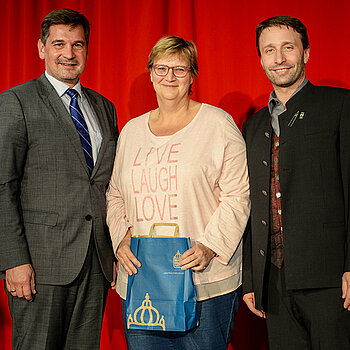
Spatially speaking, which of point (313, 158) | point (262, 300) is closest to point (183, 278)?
point (262, 300)

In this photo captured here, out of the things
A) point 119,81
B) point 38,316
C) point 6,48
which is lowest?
point 38,316

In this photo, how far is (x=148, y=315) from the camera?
174 centimetres

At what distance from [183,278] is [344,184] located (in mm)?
686

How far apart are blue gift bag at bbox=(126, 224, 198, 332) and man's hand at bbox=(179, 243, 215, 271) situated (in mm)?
17

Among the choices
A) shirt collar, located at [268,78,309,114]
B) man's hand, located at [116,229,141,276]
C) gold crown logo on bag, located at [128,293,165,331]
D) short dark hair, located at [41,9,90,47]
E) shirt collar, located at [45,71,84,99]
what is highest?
short dark hair, located at [41,9,90,47]

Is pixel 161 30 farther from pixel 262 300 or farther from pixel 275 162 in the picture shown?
pixel 262 300

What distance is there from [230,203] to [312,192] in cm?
31

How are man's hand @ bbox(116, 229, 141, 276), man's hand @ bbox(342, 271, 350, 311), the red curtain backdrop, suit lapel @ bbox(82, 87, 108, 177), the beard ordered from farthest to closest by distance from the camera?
the red curtain backdrop
suit lapel @ bbox(82, 87, 108, 177)
the beard
man's hand @ bbox(116, 229, 141, 276)
man's hand @ bbox(342, 271, 350, 311)

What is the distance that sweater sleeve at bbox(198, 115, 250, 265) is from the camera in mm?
1826

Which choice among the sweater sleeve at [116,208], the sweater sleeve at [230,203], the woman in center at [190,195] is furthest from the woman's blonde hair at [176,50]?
the sweater sleeve at [116,208]

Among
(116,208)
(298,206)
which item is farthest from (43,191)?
(298,206)

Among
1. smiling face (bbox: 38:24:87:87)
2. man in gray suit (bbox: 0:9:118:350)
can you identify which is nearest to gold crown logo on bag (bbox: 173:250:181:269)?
man in gray suit (bbox: 0:9:118:350)

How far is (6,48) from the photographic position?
10.5ft

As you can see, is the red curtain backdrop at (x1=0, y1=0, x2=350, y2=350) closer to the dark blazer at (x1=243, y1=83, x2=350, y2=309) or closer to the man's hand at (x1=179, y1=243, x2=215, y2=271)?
the dark blazer at (x1=243, y1=83, x2=350, y2=309)
